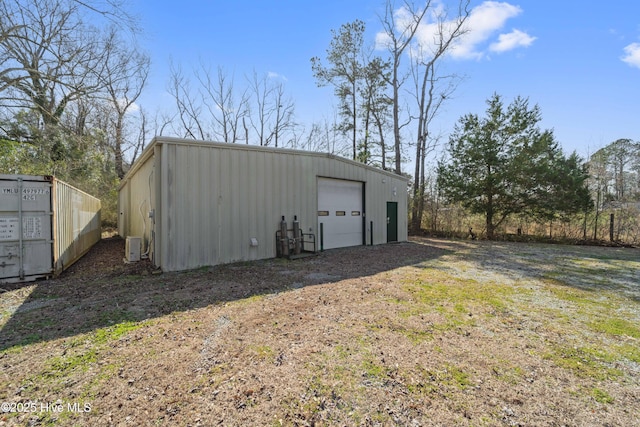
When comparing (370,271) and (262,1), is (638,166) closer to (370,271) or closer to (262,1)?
(370,271)

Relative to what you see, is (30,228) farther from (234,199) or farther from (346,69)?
(346,69)

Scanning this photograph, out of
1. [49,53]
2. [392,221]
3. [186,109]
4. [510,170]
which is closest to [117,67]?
[49,53]

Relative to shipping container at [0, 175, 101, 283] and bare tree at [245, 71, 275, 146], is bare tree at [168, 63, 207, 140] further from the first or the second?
shipping container at [0, 175, 101, 283]

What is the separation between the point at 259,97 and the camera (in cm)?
2075

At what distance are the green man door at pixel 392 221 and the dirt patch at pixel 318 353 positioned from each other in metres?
6.15

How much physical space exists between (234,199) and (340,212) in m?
3.68

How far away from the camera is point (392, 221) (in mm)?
11133

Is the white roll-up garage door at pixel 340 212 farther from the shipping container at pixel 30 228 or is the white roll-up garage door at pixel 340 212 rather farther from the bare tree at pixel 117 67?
the bare tree at pixel 117 67

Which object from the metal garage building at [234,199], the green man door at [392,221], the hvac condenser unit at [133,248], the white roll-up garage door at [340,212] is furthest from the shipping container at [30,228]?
the green man door at [392,221]

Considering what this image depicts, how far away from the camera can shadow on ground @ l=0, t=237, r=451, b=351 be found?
3098mm

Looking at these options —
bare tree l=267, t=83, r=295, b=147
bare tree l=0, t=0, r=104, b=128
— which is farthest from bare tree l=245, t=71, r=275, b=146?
bare tree l=0, t=0, r=104, b=128

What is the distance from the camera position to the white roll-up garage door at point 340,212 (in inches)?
332

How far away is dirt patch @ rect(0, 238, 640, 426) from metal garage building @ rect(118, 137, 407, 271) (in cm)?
118

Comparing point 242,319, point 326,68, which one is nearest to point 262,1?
point 326,68
